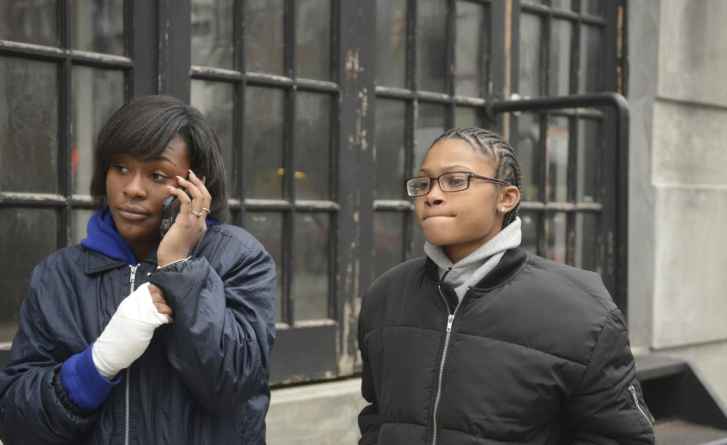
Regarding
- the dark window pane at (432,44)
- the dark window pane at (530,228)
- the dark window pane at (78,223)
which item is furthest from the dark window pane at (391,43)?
the dark window pane at (78,223)

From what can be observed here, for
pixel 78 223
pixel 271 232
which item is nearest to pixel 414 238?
pixel 271 232

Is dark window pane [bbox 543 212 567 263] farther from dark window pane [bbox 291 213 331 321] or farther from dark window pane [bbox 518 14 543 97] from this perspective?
dark window pane [bbox 291 213 331 321]

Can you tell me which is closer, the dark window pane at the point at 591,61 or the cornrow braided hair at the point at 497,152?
the cornrow braided hair at the point at 497,152

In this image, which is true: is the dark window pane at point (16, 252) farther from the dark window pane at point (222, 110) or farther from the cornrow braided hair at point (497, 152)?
the cornrow braided hair at point (497, 152)

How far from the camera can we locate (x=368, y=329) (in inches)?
101

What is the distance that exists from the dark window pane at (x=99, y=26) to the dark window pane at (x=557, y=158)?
2836 millimetres

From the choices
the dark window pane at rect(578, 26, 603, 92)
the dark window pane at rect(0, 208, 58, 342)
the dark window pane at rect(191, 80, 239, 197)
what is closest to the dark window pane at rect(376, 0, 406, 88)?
the dark window pane at rect(191, 80, 239, 197)

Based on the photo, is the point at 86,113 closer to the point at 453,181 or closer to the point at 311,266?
the point at 311,266

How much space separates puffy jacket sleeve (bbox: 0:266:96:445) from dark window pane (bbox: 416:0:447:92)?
3.06m

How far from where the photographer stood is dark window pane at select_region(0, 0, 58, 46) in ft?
11.7

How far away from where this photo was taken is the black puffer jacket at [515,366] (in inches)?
88.7

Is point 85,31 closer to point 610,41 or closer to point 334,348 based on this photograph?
point 334,348

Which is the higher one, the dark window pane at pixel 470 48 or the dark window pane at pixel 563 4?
the dark window pane at pixel 563 4

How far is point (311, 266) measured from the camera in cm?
468
